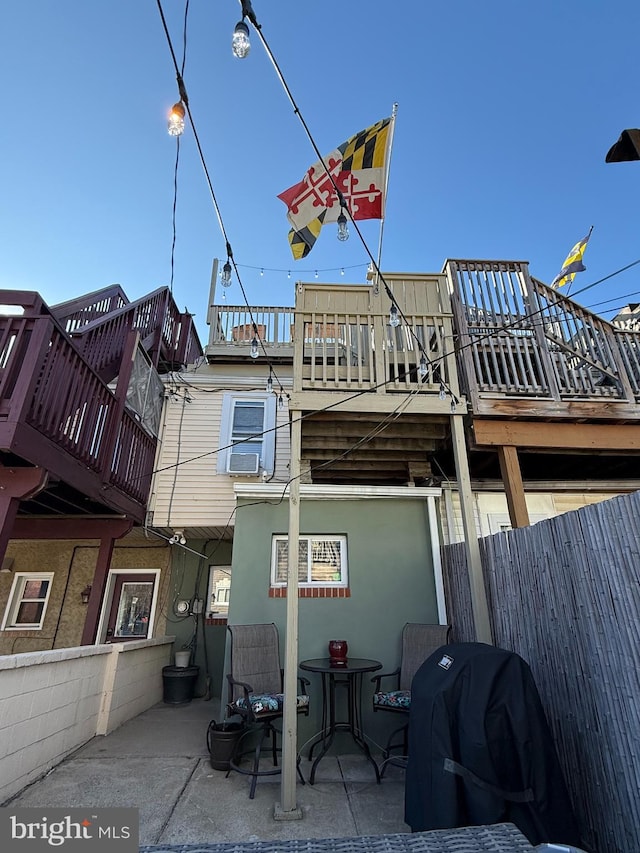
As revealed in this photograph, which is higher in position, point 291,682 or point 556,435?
point 556,435

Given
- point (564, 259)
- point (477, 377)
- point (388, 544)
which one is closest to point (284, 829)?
point (388, 544)

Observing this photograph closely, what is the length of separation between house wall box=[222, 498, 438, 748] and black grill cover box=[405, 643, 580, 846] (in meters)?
2.11

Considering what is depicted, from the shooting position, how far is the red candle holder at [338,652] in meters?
3.77

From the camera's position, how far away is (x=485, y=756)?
197 centimetres

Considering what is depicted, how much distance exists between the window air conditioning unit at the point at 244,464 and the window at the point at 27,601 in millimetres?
3585

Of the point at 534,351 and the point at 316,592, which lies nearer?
the point at 316,592

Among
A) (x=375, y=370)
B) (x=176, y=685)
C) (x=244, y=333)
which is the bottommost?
(x=176, y=685)

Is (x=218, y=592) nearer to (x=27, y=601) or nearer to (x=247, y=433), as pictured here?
(x=247, y=433)

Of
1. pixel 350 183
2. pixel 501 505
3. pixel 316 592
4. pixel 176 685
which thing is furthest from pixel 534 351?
pixel 176 685

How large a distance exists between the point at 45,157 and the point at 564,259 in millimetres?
8529

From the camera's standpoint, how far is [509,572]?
10.2ft

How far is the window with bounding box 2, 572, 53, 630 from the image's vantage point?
21.6 ft

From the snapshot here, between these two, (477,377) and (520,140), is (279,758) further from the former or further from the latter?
(520,140)

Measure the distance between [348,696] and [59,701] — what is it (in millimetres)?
2689
